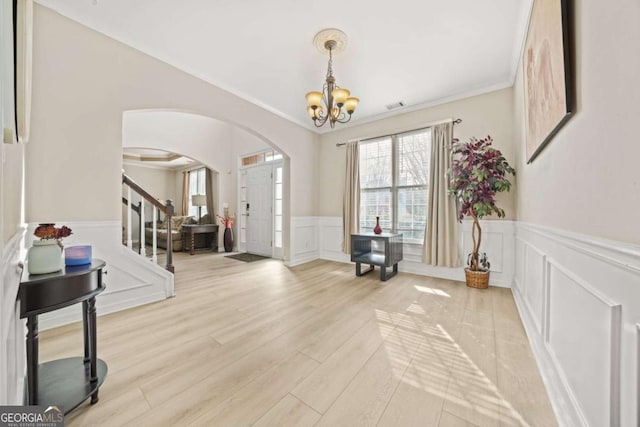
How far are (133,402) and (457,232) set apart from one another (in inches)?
148

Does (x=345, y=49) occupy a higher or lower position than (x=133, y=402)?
higher

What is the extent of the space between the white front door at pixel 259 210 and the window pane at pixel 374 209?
83.5 inches

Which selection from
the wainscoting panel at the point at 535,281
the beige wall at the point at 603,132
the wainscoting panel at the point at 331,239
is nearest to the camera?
the beige wall at the point at 603,132

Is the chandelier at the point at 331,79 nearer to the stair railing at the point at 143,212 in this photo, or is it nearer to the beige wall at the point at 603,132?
the beige wall at the point at 603,132

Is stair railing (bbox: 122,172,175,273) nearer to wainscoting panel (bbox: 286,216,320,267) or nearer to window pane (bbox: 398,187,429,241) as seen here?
wainscoting panel (bbox: 286,216,320,267)

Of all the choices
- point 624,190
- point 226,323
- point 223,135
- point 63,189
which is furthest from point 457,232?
point 223,135

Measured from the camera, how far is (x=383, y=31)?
2.31 meters

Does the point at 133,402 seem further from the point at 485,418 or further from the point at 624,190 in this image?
the point at 624,190

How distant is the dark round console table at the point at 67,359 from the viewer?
1.05 meters

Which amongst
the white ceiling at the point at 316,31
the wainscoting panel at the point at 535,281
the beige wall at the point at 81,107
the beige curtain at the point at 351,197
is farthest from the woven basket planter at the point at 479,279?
the beige wall at the point at 81,107

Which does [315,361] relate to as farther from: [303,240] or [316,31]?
[303,240]

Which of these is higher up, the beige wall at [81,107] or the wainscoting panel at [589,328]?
the beige wall at [81,107]

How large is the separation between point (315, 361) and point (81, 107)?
301cm

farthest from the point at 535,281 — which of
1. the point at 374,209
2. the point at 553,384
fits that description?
the point at 374,209
